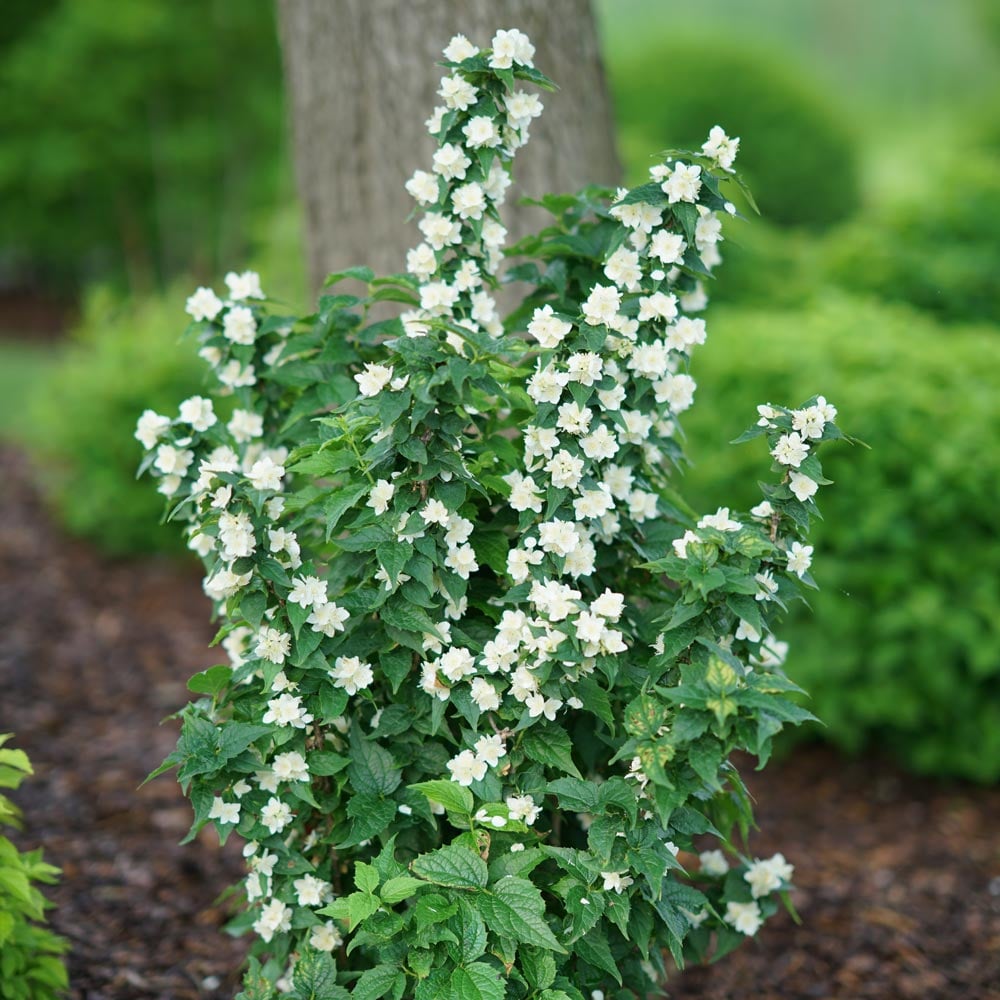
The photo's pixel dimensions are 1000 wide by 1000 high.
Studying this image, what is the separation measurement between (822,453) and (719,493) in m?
0.40

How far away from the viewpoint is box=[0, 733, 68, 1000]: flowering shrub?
1.81 metres

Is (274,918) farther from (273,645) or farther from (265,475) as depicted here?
(265,475)

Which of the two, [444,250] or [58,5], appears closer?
[444,250]

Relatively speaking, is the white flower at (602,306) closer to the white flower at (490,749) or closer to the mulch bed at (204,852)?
the white flower at (490,749)

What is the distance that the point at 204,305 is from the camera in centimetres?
205

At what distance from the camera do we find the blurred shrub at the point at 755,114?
12.4 metres

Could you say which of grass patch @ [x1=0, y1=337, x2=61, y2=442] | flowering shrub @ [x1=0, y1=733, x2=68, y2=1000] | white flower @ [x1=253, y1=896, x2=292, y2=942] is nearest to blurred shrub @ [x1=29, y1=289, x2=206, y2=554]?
grass patch @ [x1=0, y1=337, x2=61, y2=442]

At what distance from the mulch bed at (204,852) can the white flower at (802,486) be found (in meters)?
→ 1.09

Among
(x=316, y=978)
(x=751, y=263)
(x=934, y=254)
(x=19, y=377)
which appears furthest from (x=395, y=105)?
(x=19, y=377)

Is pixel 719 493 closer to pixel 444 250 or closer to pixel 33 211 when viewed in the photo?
pixel 444 250

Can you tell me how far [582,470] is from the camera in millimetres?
1729

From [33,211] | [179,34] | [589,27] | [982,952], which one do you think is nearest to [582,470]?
[589,27]

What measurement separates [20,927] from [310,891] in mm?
565

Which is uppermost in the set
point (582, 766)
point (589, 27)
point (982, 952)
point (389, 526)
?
point (589, 27)
